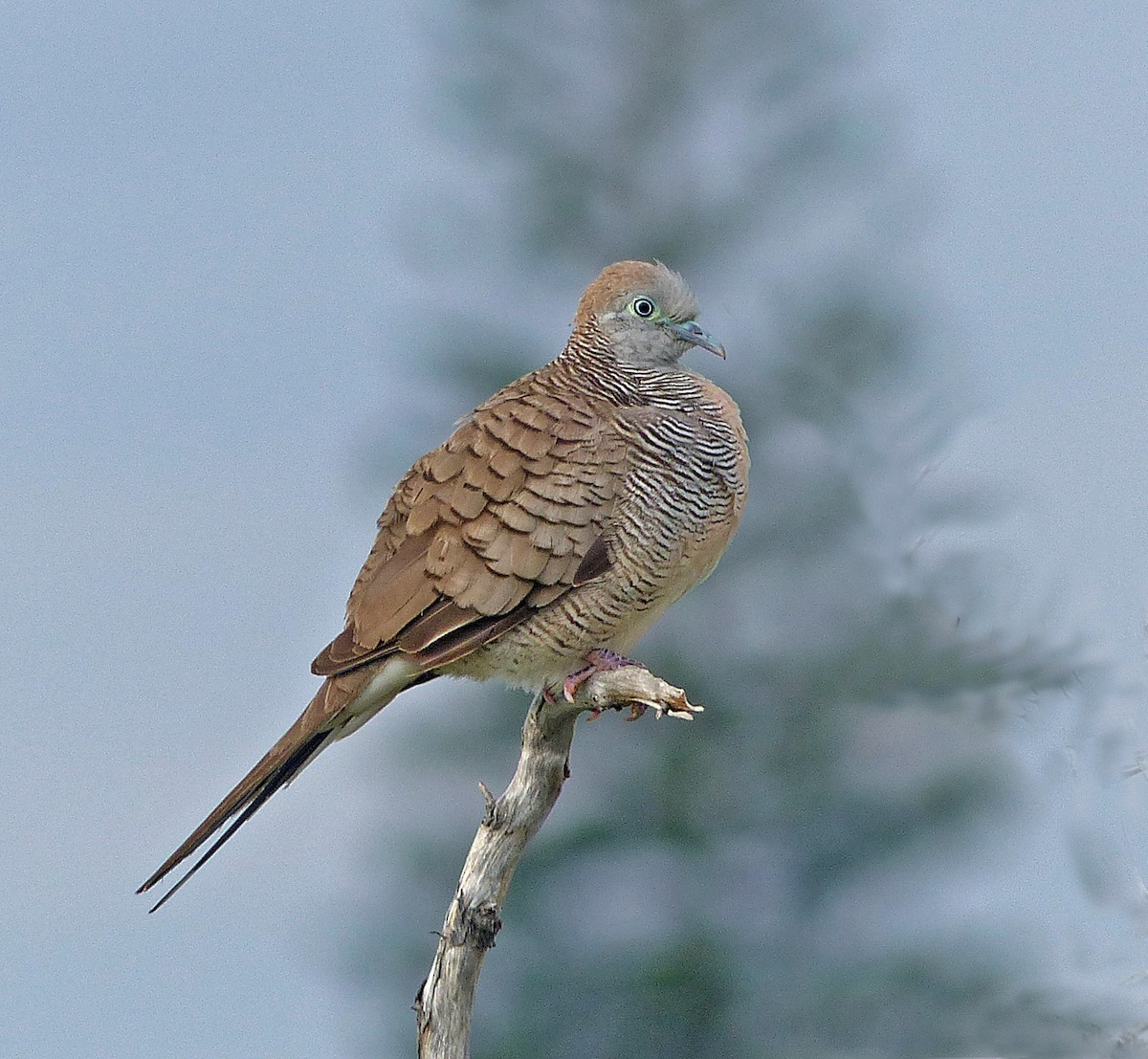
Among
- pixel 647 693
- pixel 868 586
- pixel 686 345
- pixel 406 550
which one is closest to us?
pixel 647 693

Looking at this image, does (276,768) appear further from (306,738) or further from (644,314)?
(644,314)

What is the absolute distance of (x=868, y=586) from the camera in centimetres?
392

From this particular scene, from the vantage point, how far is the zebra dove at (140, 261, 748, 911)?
2.16 metres

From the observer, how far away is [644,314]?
243 cm

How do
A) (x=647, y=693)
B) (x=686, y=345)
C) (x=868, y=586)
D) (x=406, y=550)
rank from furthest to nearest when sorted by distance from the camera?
(x=868, y=586) → (x=686, y=345) → (x=406, y=550) → (x=647, y=693)

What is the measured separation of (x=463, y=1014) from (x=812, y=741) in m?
2.04

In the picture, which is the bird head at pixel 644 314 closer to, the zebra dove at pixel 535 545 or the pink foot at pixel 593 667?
the zebra dove at pixel 535 545

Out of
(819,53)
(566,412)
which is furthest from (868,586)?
(566,412)

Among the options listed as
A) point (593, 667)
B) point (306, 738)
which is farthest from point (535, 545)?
point (306, 738)

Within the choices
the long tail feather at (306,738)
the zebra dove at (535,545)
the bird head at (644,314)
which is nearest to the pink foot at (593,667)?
the zebra dove at (535,545)

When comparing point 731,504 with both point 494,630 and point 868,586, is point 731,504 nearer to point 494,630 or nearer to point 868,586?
point 494,630

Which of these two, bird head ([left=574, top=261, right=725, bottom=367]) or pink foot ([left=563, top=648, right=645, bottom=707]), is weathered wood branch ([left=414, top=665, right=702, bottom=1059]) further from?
bird head ([left=574, top=261, right=725, bottom=367])

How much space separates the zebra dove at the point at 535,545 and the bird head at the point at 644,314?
16 mm

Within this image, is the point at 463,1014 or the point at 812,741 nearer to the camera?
the point at 463,1014
